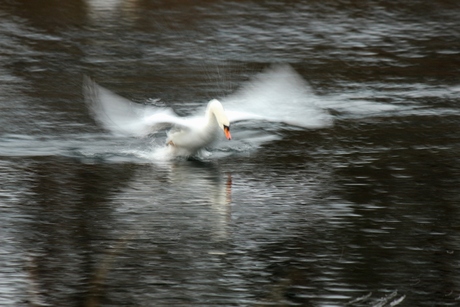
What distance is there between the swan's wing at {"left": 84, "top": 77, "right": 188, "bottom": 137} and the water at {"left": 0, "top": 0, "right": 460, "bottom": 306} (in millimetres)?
240

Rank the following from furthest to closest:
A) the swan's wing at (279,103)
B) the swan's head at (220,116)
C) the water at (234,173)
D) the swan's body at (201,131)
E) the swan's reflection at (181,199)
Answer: the swan's wing at (279,103), the swan's body at (201,131), the swan's head at (220,116), the swan's reflection at (181,199), the water at (234,173)

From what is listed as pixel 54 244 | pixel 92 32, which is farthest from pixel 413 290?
pixel 92 32

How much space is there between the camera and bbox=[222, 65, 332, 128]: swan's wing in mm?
8891

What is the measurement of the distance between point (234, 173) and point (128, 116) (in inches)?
48.9

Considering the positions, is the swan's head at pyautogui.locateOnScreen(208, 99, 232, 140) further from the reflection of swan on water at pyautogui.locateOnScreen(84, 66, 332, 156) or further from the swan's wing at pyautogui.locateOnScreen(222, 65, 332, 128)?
the swan's wing at pyautogui.locateOnScreen(222, 65, 332, 128)

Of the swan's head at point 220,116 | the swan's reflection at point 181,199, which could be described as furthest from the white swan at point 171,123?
the swan's reflection at point 181,199

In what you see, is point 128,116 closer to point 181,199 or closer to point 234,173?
point 234,173

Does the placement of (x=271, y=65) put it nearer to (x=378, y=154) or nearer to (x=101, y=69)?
(x=101, y=69)

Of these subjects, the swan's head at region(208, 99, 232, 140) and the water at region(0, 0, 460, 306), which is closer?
the water at region(0, 0, 460, 306)

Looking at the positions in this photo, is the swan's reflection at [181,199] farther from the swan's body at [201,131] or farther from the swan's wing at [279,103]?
the swan's wing at [279,103]

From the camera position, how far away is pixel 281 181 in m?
7.90

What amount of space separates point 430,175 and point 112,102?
9.37ft

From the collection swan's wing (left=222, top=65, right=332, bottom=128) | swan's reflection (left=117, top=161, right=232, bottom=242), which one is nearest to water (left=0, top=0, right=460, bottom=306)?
swan's reflection (left=117, top=161, right=232, bottom=242)

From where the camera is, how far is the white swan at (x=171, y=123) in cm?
860
